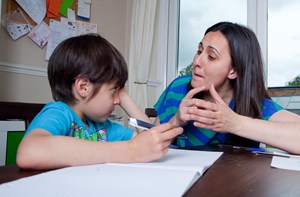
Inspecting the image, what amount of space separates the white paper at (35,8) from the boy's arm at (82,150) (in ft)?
5.56

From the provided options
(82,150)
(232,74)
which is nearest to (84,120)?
(82,150)

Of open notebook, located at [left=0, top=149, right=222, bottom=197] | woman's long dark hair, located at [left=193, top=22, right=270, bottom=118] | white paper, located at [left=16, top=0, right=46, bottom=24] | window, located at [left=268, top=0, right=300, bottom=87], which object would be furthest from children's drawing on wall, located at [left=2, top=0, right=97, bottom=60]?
open notebook, located at [left=0, top=149, right=222, bottom=197]

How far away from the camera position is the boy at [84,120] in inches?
21.7

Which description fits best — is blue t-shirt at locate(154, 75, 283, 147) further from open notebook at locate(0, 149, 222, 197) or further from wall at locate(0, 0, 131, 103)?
wall at locate(0, 0, 131, 103)

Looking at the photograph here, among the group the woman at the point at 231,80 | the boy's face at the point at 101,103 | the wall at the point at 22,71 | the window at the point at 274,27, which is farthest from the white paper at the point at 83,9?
the boy's face at the point at 101,103

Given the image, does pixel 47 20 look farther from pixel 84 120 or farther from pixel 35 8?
pixel 84 120

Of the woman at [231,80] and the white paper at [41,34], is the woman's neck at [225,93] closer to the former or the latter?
the woman at [231,80]

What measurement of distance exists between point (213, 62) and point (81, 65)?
0.57 metres

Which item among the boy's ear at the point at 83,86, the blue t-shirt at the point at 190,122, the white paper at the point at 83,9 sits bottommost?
the blue t-shirt at the point at 190,122

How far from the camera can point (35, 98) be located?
2.14 m

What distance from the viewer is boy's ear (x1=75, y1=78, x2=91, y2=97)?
0.87 meters

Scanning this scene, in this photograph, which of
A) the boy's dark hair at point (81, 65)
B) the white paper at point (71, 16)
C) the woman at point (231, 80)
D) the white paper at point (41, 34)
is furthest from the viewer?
the white paper at point (71, 16)

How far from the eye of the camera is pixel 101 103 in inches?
35.6

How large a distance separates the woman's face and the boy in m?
0.39
